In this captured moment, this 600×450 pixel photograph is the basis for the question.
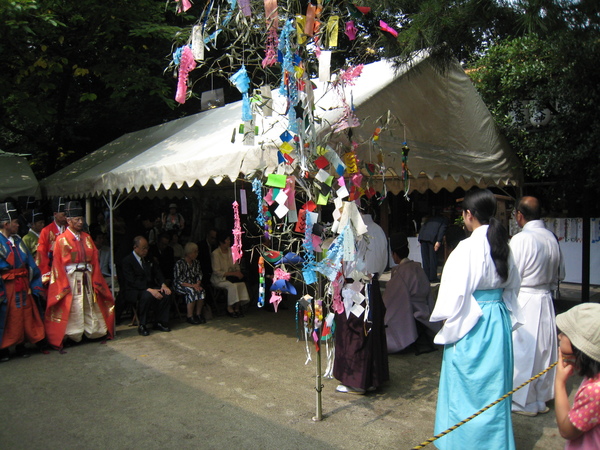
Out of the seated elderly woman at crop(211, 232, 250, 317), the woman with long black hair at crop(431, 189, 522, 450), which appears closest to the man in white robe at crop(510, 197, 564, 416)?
the woman with long black hair at crop(431, 189, 522, 450)

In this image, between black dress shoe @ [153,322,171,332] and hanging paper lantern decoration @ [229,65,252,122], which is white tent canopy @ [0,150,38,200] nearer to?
black dress shoe @ [153,322,171,332]

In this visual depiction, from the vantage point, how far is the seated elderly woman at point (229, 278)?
7.21 meters

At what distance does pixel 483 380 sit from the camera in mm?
2979

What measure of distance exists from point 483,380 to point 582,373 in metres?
1.15

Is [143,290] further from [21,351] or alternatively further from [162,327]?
[21,351]

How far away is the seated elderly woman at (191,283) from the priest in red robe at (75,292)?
1044 millimetres

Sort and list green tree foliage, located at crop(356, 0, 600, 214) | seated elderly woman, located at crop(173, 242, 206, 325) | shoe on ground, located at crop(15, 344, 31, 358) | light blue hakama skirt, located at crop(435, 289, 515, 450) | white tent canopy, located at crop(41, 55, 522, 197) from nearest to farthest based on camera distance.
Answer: light blue hakama skirt, located at crop(435, 289, 515, 450) < green tree foliage, located at crop(356, 0, 600, 214) < white tent canopy, located at crop(41, 55, 522, 197) < shoe on ground, located at crop(15, 344, 31, 358) < seated elderly woman, located at crop(173, 242, 206, 325)

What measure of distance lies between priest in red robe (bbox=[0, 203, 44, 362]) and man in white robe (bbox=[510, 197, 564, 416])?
5086 millimetres

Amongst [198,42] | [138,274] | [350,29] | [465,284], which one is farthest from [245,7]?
[138,274]

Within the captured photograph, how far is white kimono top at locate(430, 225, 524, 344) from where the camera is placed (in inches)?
117

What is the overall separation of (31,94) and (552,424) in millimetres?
10043

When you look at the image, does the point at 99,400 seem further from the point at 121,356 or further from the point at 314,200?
the point at 314,200

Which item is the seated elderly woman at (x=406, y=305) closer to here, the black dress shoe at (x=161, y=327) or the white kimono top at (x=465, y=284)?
the white kimono top at (x=465, y=284)

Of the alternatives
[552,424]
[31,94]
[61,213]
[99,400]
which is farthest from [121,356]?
[31,94]
